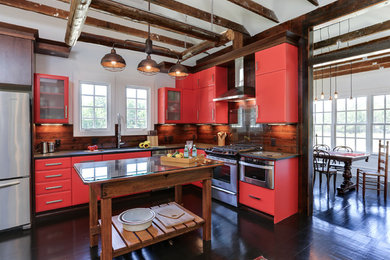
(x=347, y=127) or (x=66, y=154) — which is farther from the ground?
(x=347, y=127)

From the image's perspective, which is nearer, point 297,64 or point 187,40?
point 297,64

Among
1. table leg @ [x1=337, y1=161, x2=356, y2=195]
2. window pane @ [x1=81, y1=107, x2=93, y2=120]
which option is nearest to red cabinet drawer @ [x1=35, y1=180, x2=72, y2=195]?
window pane @ [x1=81, y1=107, x2=93, y2=120]

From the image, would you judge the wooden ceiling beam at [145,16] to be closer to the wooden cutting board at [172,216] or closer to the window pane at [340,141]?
the wooden cutting board at [172,216]

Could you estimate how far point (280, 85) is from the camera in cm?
329

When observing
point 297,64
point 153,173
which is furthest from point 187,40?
point 153,173

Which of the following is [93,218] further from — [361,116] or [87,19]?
[361,116]

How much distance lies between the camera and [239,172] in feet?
11.8

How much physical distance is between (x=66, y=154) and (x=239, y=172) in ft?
9.47

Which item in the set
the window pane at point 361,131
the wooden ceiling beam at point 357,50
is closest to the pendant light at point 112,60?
the wooden ceiling beam at point 357,50

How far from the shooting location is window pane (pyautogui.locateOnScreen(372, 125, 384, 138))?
5586 millimetres

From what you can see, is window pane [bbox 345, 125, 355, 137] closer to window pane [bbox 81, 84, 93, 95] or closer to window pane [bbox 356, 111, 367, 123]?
window pane [bbox 356, 111, 367, 123]

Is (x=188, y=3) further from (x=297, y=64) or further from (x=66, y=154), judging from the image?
(x=66, y=154)

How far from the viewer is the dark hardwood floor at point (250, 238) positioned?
7.64 ft

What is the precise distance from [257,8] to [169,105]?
8.87 ft
